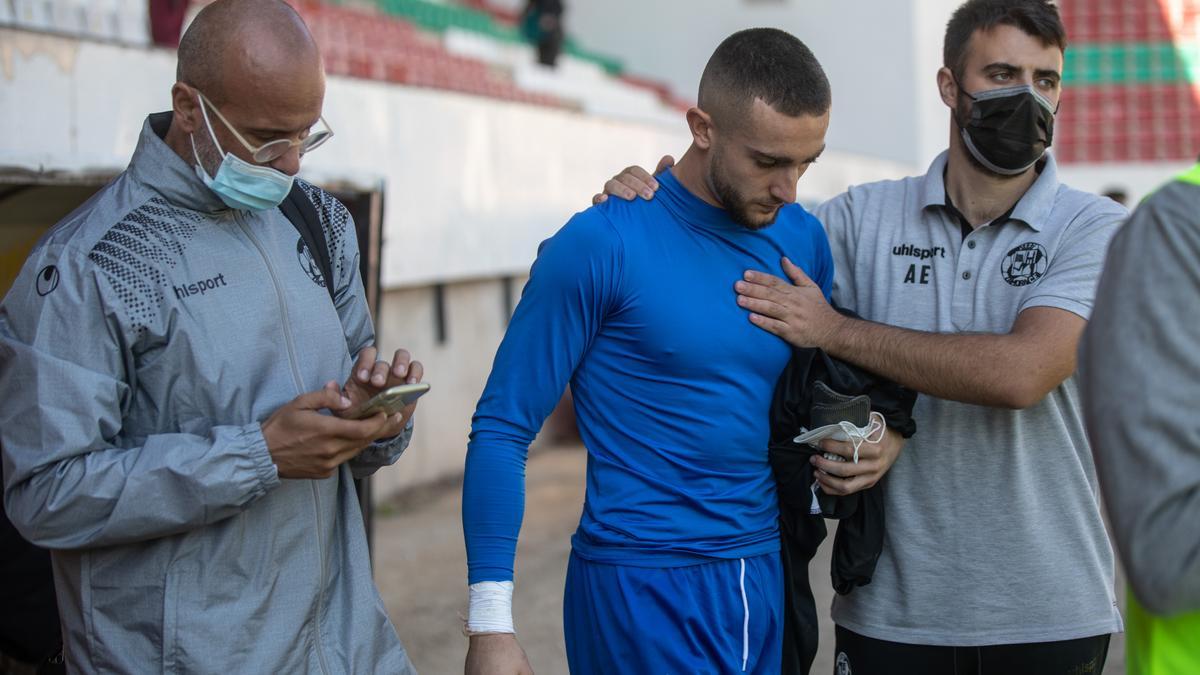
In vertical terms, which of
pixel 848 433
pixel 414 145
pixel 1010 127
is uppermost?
pixel 1010 127

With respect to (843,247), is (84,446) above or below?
below

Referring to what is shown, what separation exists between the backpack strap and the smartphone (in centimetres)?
33

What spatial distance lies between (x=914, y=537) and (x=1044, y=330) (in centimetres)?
52

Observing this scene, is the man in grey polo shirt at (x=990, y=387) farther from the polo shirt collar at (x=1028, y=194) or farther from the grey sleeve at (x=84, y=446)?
the grey sleeve at (x=84, y=446)

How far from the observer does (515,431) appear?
237cm

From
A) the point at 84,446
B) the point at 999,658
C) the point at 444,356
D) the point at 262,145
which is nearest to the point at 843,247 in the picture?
the point at 999,658

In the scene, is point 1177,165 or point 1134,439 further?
point 1177,165

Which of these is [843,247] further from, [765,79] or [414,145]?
[414,145]

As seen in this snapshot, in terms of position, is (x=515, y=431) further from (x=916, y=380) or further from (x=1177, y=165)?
(x=1177, y=165)

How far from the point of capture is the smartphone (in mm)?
2078

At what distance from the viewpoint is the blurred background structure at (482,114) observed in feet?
15.4

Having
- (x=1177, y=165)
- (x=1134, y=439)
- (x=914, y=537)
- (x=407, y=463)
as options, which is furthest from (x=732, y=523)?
(x=1177, y=165)

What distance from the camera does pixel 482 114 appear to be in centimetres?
934

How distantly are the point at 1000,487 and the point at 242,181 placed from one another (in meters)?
1.62
